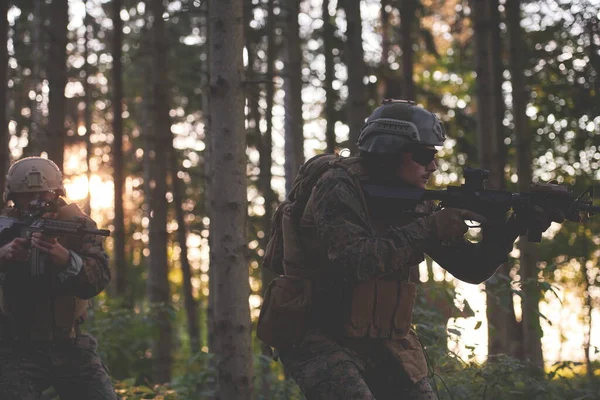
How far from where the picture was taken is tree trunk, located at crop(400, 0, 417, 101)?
13.2m

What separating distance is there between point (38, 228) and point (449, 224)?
286 centimetres

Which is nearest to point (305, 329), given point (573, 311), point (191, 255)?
point (573, 311)

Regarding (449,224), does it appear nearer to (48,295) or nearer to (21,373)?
(48,295)

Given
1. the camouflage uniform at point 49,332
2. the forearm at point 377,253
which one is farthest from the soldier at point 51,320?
the forearm at point 377,253

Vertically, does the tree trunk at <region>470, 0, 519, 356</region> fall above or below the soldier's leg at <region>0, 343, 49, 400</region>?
above

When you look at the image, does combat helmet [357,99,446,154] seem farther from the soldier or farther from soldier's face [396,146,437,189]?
the soldier

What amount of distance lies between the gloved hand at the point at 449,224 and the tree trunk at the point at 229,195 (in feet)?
8.54

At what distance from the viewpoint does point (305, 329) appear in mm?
4484

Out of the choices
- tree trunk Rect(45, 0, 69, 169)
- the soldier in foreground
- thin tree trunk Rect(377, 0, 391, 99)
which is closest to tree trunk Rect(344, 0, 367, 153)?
thin tree trunk Rect(377, 0, 391, 99)

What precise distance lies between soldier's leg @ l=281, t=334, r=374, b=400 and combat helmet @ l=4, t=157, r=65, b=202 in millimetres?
2474

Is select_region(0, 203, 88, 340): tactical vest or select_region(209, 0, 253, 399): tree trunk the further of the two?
select_region(209, 0, 253, 399): tree trunk

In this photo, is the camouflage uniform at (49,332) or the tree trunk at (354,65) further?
the tree trunk at (354,65)

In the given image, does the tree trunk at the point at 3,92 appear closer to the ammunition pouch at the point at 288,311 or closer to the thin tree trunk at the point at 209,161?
the thin tree trunk at the point at 209,161

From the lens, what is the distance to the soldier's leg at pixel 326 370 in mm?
4246
